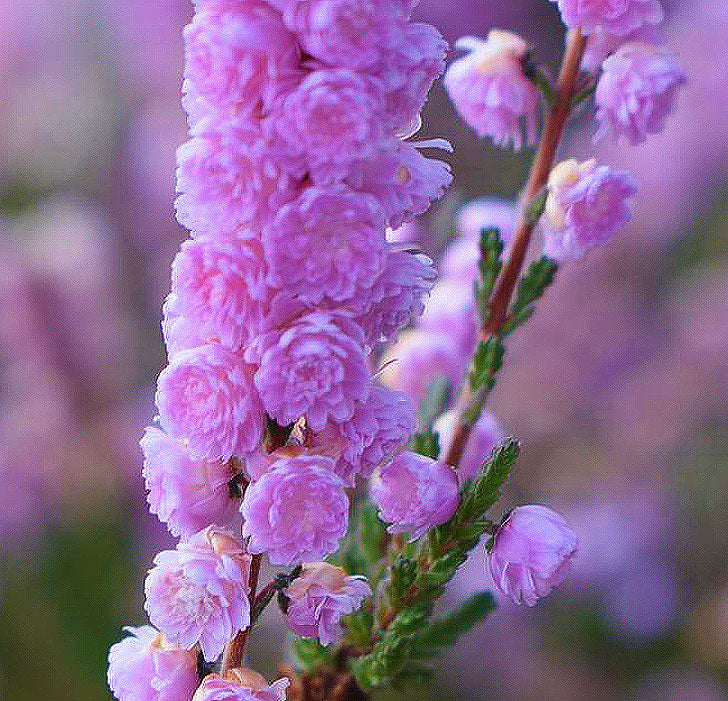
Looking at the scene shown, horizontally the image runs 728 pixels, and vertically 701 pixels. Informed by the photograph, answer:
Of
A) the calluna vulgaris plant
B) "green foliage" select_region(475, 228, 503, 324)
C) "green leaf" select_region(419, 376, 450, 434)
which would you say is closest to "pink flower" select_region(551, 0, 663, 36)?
the calluna vulgaris plant

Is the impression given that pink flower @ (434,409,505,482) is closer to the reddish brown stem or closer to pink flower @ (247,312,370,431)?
the reddish brown stem

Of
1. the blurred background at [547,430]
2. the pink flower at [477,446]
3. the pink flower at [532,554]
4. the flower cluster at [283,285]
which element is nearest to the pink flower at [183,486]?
the flower cluster at [283,285]

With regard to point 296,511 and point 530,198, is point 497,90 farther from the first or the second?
point 296,511

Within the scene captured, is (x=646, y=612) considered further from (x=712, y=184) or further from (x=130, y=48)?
(x=130, y=48)

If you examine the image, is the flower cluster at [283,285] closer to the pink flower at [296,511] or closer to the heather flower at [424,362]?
the pink flower at [296,511]

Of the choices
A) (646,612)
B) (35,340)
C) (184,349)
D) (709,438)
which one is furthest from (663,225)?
(184,349)

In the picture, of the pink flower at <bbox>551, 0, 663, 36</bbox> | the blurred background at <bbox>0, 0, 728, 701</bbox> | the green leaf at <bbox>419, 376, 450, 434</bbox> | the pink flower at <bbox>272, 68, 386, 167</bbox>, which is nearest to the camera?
the pink flower at <bbox>272, 68, 386, 167</bbox>
